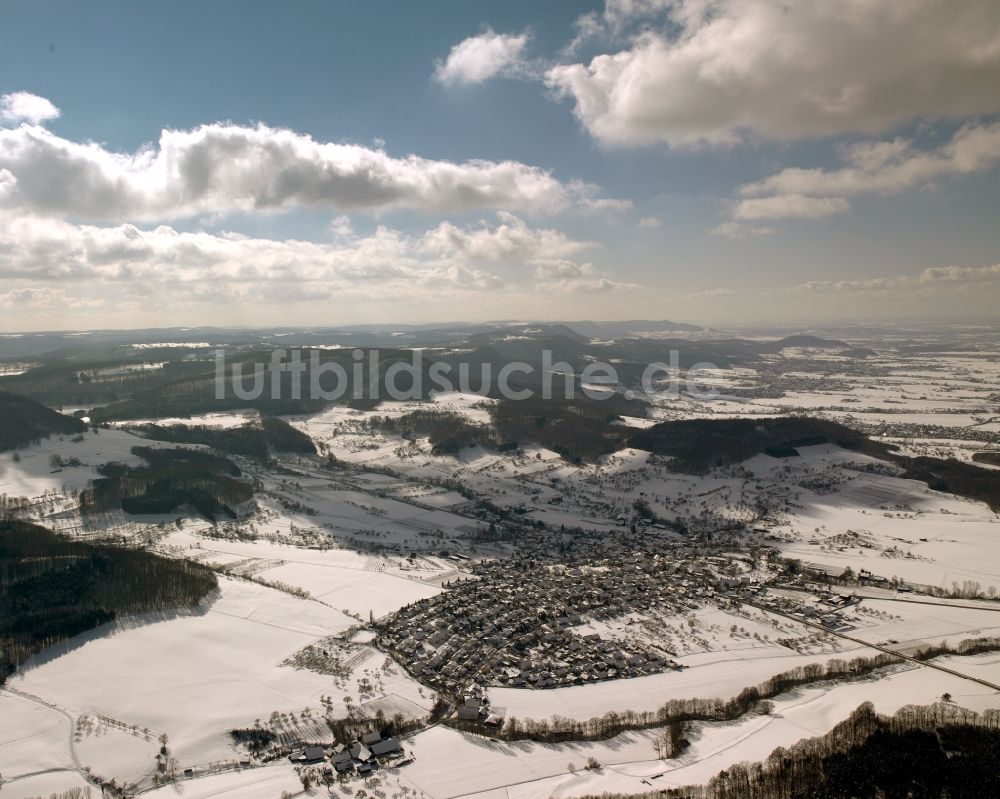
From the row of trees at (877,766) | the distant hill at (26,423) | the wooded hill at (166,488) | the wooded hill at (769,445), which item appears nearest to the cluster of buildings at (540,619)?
the row of trees at (877,766)

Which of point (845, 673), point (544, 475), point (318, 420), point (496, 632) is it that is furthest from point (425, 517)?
point (318, 420)

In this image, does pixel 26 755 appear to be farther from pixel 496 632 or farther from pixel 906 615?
pixel 906 615

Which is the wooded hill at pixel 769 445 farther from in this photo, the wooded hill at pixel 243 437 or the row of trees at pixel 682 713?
the wooded hill at pixel 243 437

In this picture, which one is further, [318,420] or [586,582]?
[318,420]

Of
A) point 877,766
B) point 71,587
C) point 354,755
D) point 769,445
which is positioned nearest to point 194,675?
point 354,755

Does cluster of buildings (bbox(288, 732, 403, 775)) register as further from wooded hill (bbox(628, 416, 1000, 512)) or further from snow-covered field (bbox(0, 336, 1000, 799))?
wooded hill (bbox(628, 416, 1000, 512))

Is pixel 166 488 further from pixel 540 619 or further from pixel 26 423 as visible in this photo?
pixel 540 619
